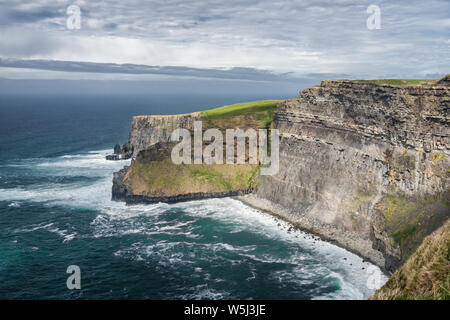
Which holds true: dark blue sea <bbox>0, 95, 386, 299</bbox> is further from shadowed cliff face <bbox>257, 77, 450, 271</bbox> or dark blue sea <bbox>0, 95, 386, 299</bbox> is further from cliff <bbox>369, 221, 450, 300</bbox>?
cliff <bbox>369, 221, 450, 300</bbox>

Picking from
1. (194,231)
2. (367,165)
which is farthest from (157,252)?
(367,165)

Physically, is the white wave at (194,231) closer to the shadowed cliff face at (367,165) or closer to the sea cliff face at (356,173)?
the sea cliff face at (356,173)

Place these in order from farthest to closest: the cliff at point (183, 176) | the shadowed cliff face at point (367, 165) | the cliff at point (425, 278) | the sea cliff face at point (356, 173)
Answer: the cliff at point (183, 176) → the sea cliff face at point (356, 173) → the shadowed cliff face at point (367, 165) → the cliff at point (425, 278)

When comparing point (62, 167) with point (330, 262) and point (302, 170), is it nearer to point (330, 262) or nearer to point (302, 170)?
point (302, 170)

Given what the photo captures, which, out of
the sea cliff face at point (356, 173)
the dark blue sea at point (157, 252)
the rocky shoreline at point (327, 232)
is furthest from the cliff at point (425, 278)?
the rocky shoreline at point (327, 232)

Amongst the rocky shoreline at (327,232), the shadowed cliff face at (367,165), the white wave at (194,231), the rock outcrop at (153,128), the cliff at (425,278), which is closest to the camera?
the cliff at (425,278)

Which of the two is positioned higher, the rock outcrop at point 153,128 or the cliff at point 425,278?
the rock outcrop at point 153,128

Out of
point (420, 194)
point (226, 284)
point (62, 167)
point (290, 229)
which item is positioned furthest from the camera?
point (62, 167)

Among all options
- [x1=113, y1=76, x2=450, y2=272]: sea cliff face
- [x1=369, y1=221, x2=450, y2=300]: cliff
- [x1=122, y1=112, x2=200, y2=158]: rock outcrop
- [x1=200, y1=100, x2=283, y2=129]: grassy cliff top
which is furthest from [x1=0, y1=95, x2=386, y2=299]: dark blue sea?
[x1=122, y1=112, x2=200, y2=158]: rock outcrop
